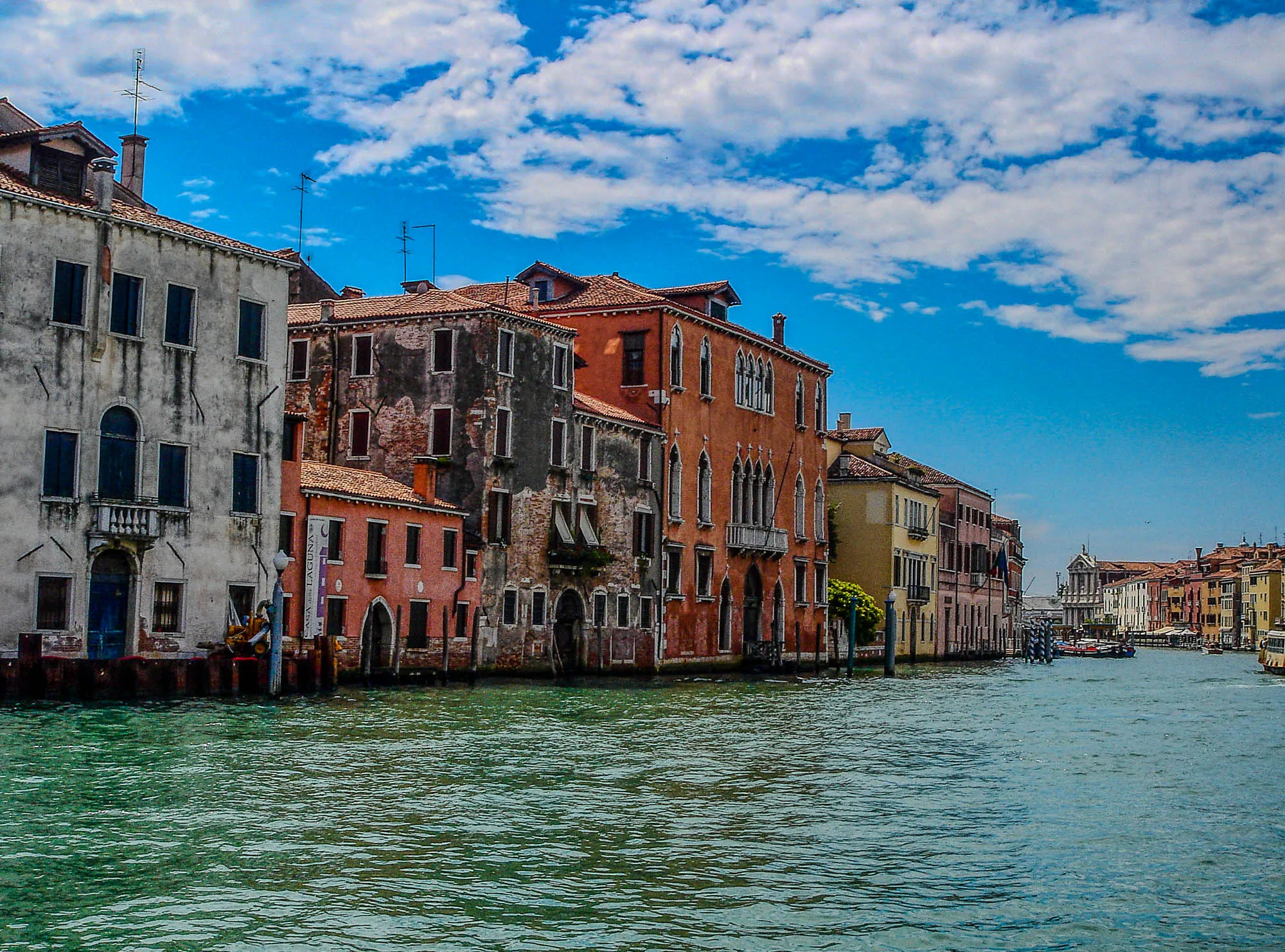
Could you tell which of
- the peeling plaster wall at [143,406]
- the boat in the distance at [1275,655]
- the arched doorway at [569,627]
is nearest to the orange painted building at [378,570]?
the peeling plaster wall at [143,406]

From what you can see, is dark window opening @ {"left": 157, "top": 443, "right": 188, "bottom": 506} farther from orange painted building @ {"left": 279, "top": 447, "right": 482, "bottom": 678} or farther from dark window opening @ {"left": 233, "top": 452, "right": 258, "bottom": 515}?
orange painted building @ {"left": 279, "top": 447, "right": 482, "bottom": 678}

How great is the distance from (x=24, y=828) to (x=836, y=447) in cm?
5474

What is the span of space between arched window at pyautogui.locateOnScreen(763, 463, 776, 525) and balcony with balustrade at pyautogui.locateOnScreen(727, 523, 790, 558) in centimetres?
28

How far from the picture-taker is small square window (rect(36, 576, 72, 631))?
2638cm

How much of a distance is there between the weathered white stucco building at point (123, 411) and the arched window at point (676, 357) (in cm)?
1652

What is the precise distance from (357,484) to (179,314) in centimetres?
621

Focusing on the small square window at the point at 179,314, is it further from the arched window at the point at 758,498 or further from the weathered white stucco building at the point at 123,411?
the arched window at the point at 758,498

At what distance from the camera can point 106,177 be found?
1092 inches

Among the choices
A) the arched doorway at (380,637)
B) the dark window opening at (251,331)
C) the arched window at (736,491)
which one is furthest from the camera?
the arched window at (736,491)

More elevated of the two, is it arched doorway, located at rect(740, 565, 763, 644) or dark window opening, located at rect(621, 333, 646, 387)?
dark window opening, located at rect(621, 333, 646, 387)

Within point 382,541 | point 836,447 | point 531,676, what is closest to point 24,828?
point 382,541

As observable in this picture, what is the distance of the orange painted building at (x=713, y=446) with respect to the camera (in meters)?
45.2

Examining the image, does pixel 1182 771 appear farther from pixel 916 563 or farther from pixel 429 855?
pixel 916 563

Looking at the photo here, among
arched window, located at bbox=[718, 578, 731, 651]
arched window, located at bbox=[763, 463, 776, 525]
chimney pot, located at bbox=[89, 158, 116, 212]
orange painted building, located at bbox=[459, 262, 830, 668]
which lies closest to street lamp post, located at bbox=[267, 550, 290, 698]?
chimney pot, located at bbox=[89, 158, 116, 212]
